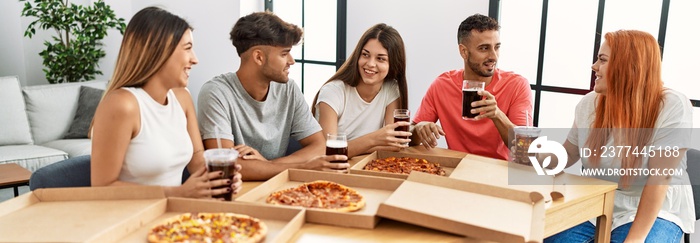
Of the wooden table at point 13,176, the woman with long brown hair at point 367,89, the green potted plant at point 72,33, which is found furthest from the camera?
the green potted plant at point 72,33

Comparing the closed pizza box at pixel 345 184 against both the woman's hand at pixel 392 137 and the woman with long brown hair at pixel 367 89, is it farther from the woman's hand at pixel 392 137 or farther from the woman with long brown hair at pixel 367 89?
the woman with long brown hair at pixel 367 89

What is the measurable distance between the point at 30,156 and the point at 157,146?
9.48ft

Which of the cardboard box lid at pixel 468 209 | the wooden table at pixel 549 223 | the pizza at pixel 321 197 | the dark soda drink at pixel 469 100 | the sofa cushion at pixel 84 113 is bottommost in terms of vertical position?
the sofa cushion at pixel 84 113

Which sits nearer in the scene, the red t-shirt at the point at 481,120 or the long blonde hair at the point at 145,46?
the long blonde hair at the point at 145,46

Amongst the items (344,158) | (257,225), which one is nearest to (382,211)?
(257,225)

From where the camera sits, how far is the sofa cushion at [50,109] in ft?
15.5

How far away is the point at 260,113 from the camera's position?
248 centimetres

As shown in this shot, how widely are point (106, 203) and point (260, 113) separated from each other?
1.05 m

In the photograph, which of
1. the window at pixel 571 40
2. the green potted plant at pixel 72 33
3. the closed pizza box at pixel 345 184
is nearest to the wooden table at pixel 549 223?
the closed pizza box at pixel 345 184

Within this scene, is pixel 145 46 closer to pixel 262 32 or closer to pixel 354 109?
pixel 262 32

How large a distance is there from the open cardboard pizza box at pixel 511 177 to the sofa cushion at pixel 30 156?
3339 mm

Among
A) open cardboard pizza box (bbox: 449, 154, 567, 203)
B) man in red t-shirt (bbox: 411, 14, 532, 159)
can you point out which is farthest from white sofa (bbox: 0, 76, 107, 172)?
open cardboard pizza box (bbox: 449, 154, 567, 203)

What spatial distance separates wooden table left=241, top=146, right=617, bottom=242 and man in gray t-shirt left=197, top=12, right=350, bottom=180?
33 cm

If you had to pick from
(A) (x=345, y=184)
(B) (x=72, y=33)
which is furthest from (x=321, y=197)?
(B) (x=72, y=33)
